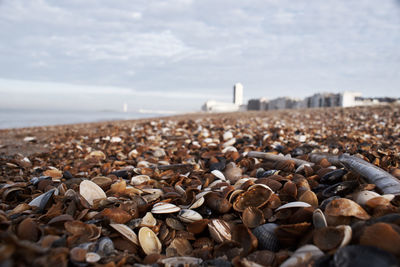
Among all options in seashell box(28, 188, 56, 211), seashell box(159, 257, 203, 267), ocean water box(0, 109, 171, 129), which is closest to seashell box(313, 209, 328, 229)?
seashell box(159, 257, 203, 267)

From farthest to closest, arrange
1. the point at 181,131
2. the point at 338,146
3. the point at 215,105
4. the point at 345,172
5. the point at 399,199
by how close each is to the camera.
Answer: the point at 215,105 < the point at 181,131 < the point at 338,146 < the point at 345,172 < the point at 399,199

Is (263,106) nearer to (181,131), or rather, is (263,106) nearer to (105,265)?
(181,131)

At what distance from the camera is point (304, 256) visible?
57.7 inches

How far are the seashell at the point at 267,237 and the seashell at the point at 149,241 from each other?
2.17 feet

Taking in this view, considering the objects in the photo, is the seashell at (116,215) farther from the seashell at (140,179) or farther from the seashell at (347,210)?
the seashell at (347,210)

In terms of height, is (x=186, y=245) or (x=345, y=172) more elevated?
(x=345, y=172)

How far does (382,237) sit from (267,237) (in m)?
0.64

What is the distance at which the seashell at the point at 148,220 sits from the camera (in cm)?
204

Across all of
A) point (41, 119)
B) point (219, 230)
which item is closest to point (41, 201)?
point (219, 230)

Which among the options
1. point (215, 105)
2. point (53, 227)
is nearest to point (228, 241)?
point (53, 227)

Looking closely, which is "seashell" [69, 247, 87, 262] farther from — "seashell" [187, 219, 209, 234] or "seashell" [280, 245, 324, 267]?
"seashell" [280, 245, 324, 267]

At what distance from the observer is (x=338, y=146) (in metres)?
4.68

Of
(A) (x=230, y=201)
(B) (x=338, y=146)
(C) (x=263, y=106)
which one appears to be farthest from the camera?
(C) (x=263, y=106)

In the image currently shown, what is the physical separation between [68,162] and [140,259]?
3592 millimetres
